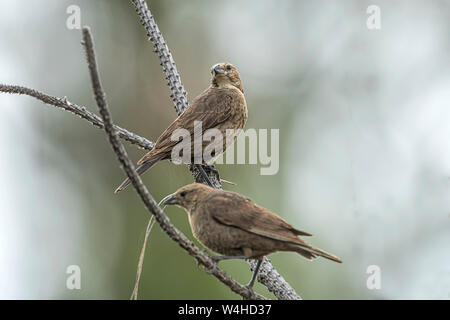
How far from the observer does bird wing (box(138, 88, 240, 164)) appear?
17.0ft

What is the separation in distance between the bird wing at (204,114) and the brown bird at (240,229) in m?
1.23

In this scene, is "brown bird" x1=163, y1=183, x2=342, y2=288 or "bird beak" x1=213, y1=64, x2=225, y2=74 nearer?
"brown bird" x1=163, y1=183, x2=342, y2=288

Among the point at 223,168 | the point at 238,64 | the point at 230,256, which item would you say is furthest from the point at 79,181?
the point at 230,256

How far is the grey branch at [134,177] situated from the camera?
262 cm

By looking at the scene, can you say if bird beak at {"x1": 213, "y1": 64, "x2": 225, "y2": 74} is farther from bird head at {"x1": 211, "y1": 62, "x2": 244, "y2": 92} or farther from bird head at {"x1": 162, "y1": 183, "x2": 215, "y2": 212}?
bird head at {"x1": 162, "y1": 183, "x2": 215, "y2": 212}

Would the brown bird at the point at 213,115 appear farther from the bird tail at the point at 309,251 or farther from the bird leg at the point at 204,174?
the bird tail at the point at 309,251

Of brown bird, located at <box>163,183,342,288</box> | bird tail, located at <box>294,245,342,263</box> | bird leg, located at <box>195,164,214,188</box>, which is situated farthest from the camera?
bird leg, located at <box>195,164,214,188</box>

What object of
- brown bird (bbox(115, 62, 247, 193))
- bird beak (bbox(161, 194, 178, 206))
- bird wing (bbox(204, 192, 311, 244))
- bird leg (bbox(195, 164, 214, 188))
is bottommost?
bird wing (bbox(204, 192, 311, 244))

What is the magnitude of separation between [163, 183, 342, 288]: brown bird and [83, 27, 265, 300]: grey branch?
26 cm

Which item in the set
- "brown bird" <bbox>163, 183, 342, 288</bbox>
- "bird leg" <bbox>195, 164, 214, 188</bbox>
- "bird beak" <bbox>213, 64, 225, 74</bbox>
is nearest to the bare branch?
"bird leg" <bbox>195, 164, 214, 188</bbox>

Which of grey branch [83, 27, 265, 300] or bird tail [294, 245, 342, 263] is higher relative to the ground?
grey branch [83, 27, 265, 300]

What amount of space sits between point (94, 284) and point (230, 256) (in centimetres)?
634

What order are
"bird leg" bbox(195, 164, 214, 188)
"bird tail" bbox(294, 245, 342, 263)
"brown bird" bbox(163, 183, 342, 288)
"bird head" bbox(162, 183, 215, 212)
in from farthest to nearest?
"bird leg" bbox(195, 164, 214, 188) < "bird head" bbox(162, 183, 215, 212) < "brown bird" bbox(163, 183, 342, 288) < "bird tail" bbox(294, 245, 342, 263)
